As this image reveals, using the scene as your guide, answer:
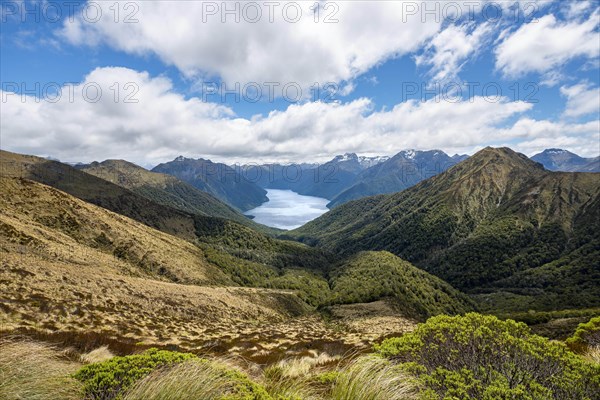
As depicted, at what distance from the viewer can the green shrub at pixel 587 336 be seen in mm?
11805

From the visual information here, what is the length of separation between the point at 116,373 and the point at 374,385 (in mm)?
4865

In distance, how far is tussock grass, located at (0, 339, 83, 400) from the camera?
492 cm

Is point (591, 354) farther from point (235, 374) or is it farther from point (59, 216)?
point (59, 216)

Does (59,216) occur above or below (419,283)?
above

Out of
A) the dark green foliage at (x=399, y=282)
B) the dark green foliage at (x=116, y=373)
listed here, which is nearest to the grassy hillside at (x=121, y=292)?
the dark green foliage at (x=116, y=373)

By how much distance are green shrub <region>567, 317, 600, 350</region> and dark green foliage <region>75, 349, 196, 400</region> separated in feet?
46.6

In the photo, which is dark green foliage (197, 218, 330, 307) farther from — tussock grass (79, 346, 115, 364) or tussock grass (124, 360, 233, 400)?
tussock grass (124, 360, 233, 400)

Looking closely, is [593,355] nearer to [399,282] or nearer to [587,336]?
[587,336]

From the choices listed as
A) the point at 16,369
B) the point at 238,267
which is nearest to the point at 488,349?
the point at 16,369

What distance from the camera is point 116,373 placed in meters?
6.08

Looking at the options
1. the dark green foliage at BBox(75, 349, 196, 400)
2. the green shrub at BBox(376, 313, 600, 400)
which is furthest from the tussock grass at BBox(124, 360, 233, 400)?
the green shrub at BBox(376, 313, 600, 400)

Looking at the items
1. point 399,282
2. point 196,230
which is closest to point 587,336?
point 399,282

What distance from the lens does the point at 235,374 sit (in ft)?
20.5

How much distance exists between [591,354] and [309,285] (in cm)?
13841
